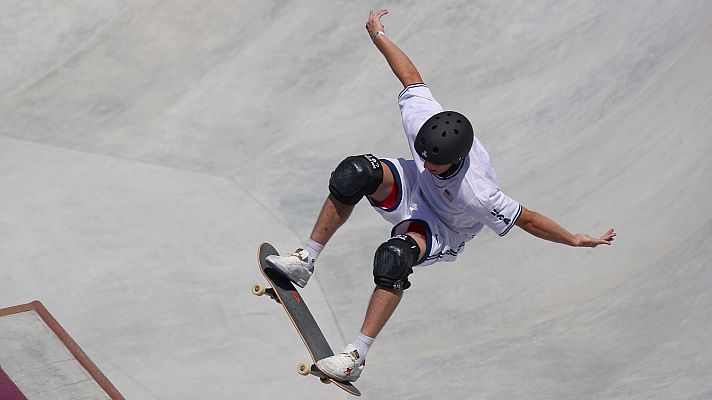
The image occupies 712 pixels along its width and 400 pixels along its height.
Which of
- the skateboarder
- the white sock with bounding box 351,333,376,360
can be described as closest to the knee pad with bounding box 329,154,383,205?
the skateboarder

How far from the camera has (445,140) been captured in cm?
476

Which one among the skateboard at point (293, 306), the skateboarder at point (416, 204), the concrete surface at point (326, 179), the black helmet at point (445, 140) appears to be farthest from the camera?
the concrete surface at point (326, 179)

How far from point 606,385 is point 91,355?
407 cm

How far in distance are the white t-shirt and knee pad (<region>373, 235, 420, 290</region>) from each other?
36cm

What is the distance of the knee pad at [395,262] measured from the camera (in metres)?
5.09

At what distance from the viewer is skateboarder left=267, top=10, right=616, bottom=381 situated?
495 cm

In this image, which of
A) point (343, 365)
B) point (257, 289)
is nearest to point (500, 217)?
point (343, 365)

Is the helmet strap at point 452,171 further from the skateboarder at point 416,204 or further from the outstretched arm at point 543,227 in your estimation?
the outstretched arm at point 543,227

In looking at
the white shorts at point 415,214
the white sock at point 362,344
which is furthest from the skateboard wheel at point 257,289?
the white shorts at point 415,214

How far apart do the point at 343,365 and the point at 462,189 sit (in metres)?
1.29

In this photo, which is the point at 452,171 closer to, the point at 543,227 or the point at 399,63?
the point at 543,227

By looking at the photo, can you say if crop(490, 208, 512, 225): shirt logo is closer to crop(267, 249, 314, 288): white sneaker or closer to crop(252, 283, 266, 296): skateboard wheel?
crop(267, 249, 314, 288): white sneaker

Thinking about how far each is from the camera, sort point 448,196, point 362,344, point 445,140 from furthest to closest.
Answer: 1. point 362,344
2. point 448,196
3. point 445,140

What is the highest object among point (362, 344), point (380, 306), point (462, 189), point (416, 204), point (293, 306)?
point (416, 204)
